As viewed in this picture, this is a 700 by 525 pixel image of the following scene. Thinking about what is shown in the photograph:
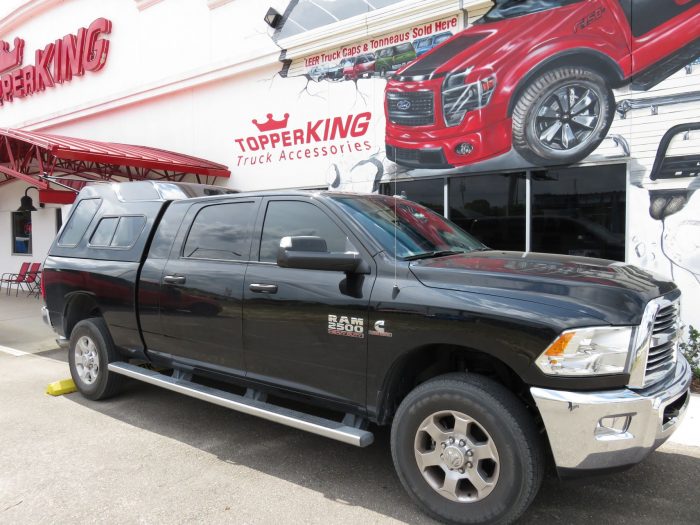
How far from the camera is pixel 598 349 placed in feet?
8.41

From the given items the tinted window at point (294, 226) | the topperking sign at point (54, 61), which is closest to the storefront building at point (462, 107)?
the topperking sign at point (54, 61)

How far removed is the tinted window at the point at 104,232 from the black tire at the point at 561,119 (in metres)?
5.36

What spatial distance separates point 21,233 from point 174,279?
15649 millimetres

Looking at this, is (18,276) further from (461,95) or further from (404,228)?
(404,228)

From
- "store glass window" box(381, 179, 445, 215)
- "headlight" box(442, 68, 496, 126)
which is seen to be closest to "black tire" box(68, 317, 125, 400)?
"store glass window" box(381, 179, 445, 215)

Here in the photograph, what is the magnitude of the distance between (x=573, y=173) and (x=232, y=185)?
7052 millimetres

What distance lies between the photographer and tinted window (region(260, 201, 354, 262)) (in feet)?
12.0

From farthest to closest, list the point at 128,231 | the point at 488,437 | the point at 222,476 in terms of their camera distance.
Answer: the point at 128,231 → the point at 222,476 → the point at 488,437

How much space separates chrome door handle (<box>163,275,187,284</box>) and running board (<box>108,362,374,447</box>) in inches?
33.1

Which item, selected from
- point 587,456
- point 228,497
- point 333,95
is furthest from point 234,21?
point 587,456

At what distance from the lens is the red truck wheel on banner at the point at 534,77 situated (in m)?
6.50

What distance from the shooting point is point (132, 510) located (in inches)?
125

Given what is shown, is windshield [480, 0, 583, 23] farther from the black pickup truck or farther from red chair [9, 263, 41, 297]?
red chair [9, 263, 41, 297]

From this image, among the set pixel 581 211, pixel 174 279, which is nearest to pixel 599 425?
pixel 174 279
